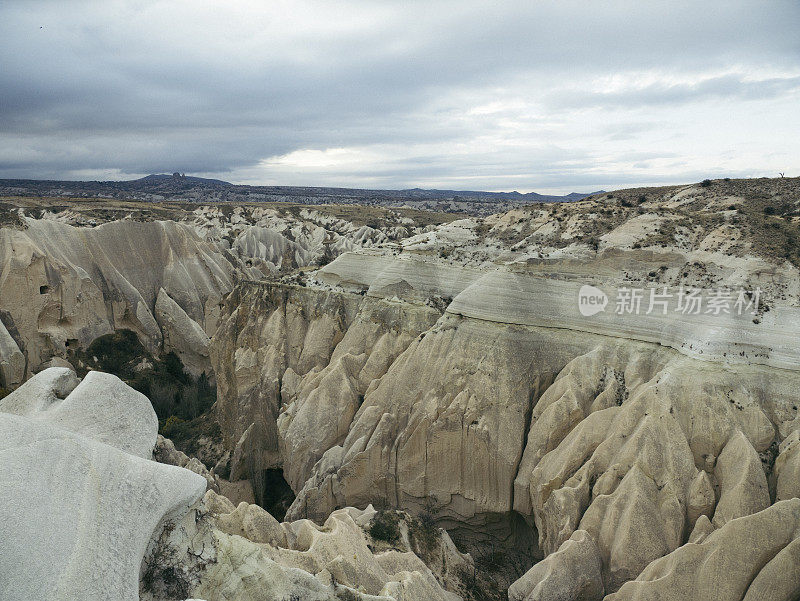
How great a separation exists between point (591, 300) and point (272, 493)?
2050cm

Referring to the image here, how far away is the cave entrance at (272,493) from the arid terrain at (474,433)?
0.15 m

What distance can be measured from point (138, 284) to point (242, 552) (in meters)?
53.1

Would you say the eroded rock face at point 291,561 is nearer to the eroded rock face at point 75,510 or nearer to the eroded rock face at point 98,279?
the eroded rock face at point 75,510

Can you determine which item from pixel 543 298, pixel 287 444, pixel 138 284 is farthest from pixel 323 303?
pixel 138 284

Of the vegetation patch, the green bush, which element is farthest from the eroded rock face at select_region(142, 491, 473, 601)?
the vegetation patch

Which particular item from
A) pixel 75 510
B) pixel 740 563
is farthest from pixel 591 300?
pixel 75 510

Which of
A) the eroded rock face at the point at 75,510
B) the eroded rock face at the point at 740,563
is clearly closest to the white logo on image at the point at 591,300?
the eroded rock face at the point at 740,563

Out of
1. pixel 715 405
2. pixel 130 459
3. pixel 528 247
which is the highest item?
pixel 528 247

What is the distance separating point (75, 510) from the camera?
811 centimetres

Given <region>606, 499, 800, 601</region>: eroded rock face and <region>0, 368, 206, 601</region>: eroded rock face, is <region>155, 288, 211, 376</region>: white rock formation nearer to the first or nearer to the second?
<region>0, 368, 206, 601</region>: eroded rock face

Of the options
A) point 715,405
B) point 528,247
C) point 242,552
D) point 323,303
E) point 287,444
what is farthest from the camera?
point 323,303

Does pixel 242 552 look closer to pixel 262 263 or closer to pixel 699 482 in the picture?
pixel 699 482

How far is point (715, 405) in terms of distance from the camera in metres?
16.1

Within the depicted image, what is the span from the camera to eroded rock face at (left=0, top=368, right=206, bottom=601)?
7.14 metres
